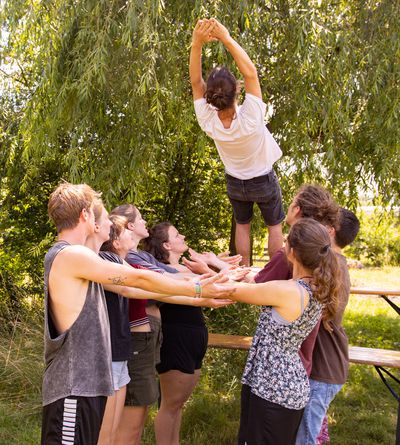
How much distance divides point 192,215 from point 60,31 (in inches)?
126

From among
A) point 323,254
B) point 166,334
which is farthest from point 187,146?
point 323,254

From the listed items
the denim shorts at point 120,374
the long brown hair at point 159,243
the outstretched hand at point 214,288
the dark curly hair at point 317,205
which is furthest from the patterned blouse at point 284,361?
the long brown hair at point 159,243

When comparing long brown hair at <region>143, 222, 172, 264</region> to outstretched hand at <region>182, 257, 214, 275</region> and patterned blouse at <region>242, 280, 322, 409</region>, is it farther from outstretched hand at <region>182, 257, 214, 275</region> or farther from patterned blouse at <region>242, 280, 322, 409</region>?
patterned blouse at <region>242, 280, 322, 409</region>

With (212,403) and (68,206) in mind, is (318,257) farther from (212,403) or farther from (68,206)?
(212,403)

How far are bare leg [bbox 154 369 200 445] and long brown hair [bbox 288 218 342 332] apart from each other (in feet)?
4.02

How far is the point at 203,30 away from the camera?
3.24 metres

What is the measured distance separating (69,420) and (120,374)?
22.2 inches

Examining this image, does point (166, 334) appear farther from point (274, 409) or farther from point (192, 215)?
point (192, 215)

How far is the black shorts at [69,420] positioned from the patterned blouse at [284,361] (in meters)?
0.77

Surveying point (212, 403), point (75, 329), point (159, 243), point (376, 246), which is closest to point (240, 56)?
point (159, 243)

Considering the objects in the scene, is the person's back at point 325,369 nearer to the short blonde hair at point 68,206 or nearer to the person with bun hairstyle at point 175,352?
the person with bun hairstyle at point 175,352

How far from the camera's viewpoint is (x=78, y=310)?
99.7 inches

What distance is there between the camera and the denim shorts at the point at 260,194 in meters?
3.48

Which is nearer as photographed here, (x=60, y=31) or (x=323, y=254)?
(x=323, y=254)
